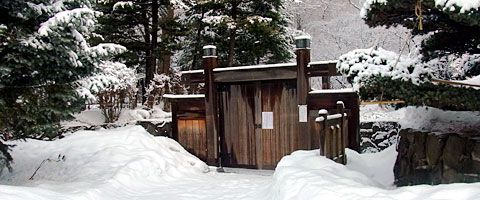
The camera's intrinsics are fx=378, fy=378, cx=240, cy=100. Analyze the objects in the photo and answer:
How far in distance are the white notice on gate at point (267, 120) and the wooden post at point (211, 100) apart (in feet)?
3.18

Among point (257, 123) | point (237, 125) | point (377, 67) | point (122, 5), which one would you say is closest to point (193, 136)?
point (237, 125)

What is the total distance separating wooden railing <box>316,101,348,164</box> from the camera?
15.3ft

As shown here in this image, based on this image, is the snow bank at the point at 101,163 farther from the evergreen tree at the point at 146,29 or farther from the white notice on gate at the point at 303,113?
the evergreen tree at the point at 146,29

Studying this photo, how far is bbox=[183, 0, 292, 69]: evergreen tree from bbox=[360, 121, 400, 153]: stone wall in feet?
13.3

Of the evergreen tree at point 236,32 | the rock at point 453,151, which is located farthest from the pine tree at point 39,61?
the evergreen tree at point 236,32

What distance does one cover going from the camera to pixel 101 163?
6.32 metres

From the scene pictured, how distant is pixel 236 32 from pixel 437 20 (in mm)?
8680

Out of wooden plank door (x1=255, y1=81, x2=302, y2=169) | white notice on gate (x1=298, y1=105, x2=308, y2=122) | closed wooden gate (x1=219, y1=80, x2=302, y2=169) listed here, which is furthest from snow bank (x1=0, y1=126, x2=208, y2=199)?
white notice on gate (x1=298, y1=105, x2=308, y2=122)

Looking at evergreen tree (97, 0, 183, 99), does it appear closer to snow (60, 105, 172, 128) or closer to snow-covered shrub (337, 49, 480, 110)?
snow (60, 105, 172, 128)

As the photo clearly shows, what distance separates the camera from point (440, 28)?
381 cm

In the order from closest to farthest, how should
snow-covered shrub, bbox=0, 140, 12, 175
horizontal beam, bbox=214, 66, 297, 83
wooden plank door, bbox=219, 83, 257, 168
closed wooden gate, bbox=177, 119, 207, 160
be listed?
snow-covered shrub, bbox=0, 140, 12, 175
horizontal beam, bbox=214, 66, 297, 83
wooden plank door, bbox=219, 83, 257, 168
closed wooden gate, bbox=177, 119, 207, 160

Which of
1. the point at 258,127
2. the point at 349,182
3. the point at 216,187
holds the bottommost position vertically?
the point at 216,187

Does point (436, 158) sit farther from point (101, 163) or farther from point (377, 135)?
point (101, 163)

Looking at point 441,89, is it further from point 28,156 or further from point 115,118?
point 115,118
